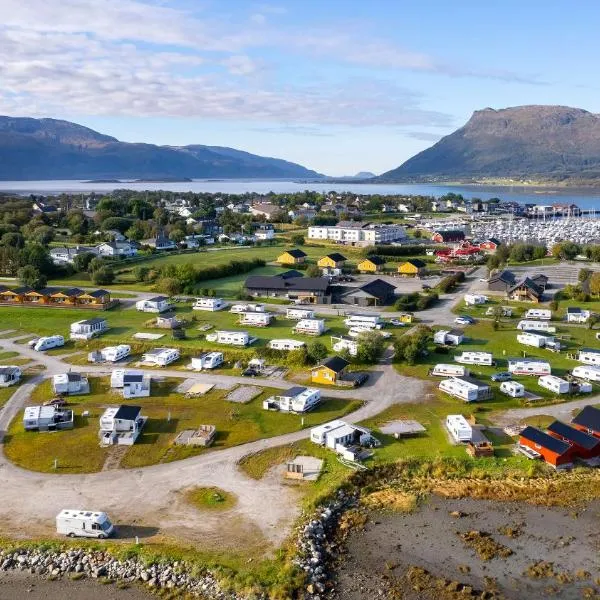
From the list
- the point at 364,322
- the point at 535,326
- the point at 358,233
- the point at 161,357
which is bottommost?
the point at 161,357

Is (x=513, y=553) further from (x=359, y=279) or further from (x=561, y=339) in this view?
(x=359, y=279)

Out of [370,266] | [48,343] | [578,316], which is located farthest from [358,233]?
[48,343]

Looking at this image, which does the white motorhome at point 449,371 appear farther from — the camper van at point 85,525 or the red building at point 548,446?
the camper van at point 85,525

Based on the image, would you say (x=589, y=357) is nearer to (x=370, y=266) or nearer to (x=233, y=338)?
(x=233, y=338)

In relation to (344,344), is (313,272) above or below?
above

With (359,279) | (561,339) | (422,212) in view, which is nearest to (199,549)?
(561,339)

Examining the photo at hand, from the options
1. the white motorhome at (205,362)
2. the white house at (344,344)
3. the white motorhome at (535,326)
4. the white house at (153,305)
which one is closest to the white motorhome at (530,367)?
the white motorhome at (535,326)

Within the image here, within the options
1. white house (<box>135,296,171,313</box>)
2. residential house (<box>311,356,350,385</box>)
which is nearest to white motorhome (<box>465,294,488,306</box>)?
residential house (<box>311,356,350,385</box>)
